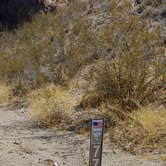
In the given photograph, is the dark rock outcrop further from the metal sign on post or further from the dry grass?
the metal sign on post

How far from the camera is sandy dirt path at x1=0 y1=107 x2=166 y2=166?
415 inches

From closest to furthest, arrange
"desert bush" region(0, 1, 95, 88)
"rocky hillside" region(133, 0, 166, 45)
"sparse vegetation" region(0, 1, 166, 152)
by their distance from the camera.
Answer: "sparse vegetation" region(0, 1, 166, 152)
"rocky hillside" region(133, 0, 166, 45)
"desert bush" region(0, 1, 95, 88)

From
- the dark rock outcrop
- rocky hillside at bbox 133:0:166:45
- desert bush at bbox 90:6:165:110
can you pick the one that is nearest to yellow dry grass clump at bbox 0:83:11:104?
rocky hillside at bbox 133:0:166:45

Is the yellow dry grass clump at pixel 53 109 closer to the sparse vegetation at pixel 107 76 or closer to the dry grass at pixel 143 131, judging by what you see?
the sparse vegetation at pixel 107 76

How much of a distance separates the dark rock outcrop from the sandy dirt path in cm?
1966

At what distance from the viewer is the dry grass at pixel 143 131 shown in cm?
1152

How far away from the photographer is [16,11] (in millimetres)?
35188

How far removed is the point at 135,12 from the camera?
21.5 meters

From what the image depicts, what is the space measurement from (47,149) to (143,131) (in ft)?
6.97

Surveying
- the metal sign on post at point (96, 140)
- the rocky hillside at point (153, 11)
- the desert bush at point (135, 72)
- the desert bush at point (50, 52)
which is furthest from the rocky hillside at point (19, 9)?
the metal sign on post at point (96, 140)

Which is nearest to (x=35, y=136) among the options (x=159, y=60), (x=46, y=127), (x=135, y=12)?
(x=46, y=127)

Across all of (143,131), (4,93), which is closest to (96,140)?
(143,131)

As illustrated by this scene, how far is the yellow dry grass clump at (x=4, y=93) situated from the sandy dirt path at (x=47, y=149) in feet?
19.9

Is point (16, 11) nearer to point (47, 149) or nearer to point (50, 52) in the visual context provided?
point (50, 52)
